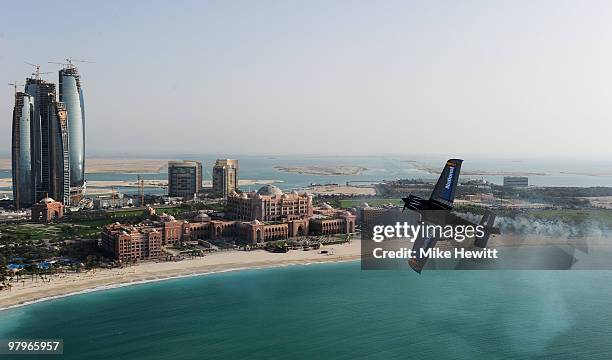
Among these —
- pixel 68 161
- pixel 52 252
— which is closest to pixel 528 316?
pixel 52 252

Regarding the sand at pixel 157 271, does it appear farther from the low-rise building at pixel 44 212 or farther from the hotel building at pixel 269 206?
the low-rise building at pixel 44 212

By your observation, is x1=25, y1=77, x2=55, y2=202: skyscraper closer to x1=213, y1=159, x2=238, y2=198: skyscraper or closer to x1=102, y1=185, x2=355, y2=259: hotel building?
x1=102, y1=185, x2=355, y2=259: hotel building

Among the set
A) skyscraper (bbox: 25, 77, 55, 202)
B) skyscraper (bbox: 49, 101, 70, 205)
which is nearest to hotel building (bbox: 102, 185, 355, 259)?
skyscraper (bbox: 49, 101, 70, 205)

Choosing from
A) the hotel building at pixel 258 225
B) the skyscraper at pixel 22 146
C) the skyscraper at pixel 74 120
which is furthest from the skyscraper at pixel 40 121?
the hotel building at pixel 258 225

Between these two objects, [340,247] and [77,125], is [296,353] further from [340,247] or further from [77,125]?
[77,125]

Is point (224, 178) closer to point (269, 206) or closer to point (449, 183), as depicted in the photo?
point (269, 206)

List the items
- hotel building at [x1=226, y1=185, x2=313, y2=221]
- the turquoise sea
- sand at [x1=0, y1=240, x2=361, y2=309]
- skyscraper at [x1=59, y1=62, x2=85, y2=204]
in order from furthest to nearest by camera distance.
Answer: skyscraper at [x1=59, y1=62, x2=85, y2=204] → hotel building at [x1=226, y1=185, x2=313, y2=221] → sand at [x1=0, y1=240, x2=361, y2=309] → the turquoise sea

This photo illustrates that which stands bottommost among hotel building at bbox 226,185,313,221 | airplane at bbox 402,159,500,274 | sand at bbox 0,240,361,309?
sand at bbox 0,240,361,309
